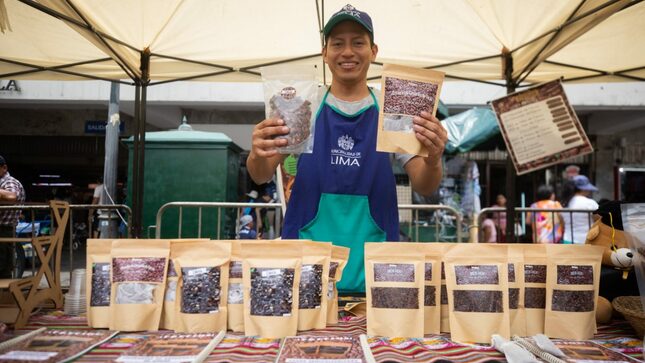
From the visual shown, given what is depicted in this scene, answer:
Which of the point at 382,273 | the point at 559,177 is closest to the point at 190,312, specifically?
the point at 382,273

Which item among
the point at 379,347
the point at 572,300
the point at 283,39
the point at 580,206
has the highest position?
the point at 283,39

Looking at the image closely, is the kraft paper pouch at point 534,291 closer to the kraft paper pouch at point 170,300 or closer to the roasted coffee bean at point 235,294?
the roasted coffee bean at point 235,294

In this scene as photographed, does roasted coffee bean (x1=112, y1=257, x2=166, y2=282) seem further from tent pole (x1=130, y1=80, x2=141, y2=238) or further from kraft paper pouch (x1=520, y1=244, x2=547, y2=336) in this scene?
tent pole (x1=130, y1=80, x2=141, y2=238)

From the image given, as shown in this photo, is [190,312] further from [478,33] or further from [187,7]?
[478,33]

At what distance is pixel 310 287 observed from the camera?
1254 mm

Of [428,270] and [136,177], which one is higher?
[136,177]

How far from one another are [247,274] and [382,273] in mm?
406

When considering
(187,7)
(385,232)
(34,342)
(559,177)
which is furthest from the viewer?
(559,177)

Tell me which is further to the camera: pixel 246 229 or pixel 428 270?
pixel 246 229

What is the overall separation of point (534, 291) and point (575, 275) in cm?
13

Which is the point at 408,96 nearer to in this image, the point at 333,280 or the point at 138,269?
the point at 333,280

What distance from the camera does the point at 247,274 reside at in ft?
4.00

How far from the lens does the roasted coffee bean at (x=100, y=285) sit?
1291mm

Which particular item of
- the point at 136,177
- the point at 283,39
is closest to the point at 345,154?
the point at 283,39
